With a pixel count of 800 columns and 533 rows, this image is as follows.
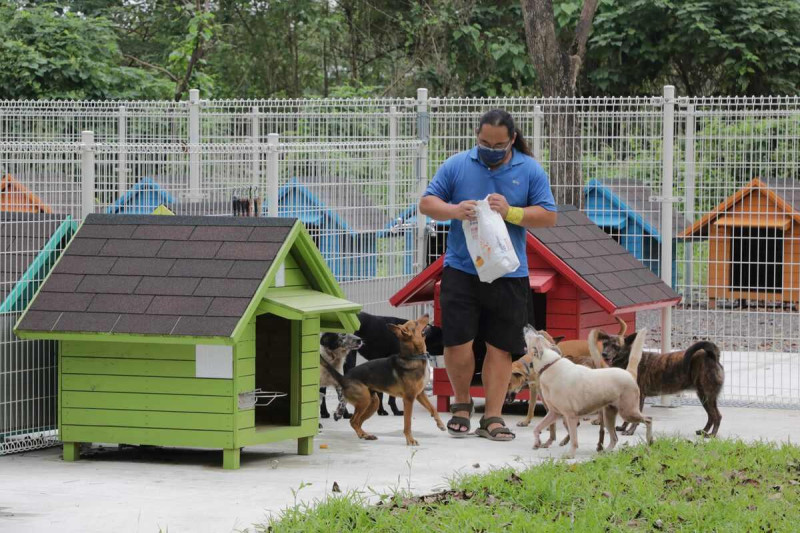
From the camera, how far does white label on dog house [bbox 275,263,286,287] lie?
7.36 m

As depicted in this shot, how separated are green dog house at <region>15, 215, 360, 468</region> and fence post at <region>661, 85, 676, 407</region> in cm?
319

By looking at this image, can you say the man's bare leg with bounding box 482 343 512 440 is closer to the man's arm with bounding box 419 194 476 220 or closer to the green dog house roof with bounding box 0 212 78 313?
the man's arm with bounding box 419 194 476 220

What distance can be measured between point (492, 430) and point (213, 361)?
195 cm

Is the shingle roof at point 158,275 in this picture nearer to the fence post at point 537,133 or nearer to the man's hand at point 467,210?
the man's hand at point 467,210

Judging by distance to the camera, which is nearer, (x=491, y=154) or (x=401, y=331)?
(x=491, y=154)

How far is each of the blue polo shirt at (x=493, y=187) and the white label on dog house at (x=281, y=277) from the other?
3.65 feet

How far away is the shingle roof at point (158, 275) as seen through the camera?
6887 mm

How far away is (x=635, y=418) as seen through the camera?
7465 mm

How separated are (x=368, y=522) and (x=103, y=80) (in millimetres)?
14938

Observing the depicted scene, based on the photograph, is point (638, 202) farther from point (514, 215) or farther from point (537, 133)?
point (514, 215)

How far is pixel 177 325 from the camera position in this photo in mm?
6820

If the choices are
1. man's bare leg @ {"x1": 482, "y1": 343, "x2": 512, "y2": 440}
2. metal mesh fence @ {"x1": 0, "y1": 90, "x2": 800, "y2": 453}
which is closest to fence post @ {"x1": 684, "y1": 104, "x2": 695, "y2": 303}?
metal mesh fence @ {"x1": 0, "y1": 90, "x2": 800, "y2": 453}

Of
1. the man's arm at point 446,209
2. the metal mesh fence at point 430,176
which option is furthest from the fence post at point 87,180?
the man's arm at point 446,209

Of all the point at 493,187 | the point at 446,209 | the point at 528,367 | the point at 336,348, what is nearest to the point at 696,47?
the point at 528,367
